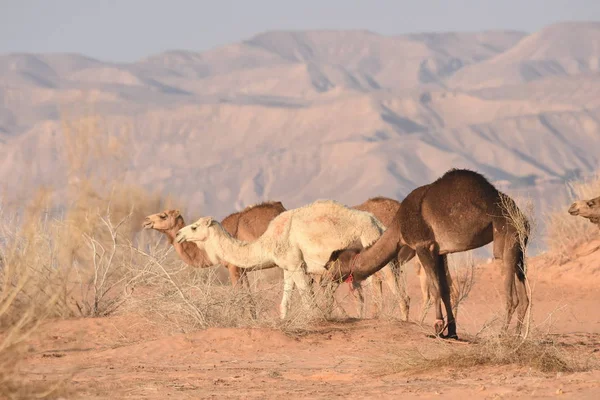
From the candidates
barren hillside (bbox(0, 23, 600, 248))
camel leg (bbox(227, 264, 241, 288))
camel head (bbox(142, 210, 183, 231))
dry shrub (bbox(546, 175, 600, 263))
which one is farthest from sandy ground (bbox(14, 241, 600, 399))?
barren hillside (bbox(0, 23, 600, 248))

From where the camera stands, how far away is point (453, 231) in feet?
45.0

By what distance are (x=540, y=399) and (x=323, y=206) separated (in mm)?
6021

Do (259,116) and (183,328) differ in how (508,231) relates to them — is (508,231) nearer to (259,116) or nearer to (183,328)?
(183,328)

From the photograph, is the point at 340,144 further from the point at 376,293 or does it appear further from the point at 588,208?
the point at 588,208

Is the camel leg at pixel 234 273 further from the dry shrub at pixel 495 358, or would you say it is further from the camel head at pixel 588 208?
the dry shrub at pixel 495 358

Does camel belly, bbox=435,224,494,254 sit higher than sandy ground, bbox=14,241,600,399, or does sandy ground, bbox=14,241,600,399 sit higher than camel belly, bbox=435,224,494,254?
camel belly, bbox=435,224,494,254

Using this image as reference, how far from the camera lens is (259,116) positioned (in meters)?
195

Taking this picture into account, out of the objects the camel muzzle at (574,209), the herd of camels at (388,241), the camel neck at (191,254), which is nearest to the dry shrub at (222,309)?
the herd of camels at (388,241)

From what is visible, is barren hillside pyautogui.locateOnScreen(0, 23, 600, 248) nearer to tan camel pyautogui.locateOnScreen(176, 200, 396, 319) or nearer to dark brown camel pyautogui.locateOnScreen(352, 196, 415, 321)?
dark brown camel pyautogui.locateOnScreen(352, 196, 415, 321)

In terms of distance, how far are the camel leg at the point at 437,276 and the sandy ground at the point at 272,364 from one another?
0.28 metres

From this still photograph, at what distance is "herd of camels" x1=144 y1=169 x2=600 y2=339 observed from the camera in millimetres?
13633

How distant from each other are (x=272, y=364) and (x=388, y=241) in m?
2.19

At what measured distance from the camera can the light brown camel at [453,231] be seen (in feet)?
44.4

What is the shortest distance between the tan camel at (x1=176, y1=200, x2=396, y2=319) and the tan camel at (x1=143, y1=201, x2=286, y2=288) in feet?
3.82
